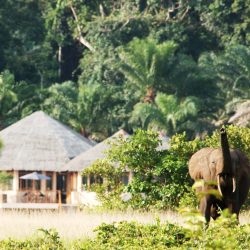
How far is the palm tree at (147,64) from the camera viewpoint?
6131 centimetres

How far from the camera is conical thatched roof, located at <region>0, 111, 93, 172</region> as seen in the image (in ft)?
164

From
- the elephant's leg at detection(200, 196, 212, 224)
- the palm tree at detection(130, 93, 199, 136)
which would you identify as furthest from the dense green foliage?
the palm tree at detection(130, 93, 199, 136)

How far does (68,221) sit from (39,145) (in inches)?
1070

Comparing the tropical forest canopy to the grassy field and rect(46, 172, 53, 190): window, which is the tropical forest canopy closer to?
rect(46, 172, 53, 190): window

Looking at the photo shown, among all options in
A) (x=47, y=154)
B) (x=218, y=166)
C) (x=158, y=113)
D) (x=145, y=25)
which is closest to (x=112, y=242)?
(x=218, y=166)

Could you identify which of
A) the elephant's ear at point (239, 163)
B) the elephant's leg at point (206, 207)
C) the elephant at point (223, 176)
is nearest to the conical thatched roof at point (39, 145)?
the elephant at point (223, 176)

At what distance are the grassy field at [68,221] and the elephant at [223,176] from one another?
176cm

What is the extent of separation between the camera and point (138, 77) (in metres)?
62.8

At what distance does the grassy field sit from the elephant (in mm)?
1758

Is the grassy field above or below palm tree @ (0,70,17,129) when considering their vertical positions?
below

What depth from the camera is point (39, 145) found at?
5059cm

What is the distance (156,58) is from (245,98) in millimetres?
5171

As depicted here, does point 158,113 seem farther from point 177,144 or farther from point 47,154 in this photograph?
point 177,144

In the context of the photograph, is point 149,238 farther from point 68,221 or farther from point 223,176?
point 68,221
